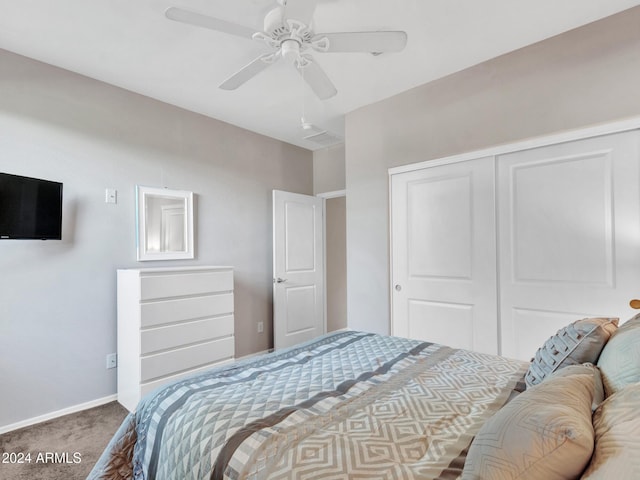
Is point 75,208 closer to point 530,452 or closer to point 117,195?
point 117,195

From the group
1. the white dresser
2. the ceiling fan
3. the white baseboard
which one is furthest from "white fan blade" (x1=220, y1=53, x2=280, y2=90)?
the white baseboard

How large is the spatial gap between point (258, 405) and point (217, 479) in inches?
10.3

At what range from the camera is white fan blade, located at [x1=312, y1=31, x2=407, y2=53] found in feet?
5.11

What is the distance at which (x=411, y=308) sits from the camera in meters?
2.93

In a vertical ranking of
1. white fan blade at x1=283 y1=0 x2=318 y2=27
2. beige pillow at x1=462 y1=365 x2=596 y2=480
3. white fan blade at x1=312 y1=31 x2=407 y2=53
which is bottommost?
beige pillow at x1=462 y1=365 x2=596 y2=480

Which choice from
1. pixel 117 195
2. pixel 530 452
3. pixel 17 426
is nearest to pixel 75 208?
pixel 117 195

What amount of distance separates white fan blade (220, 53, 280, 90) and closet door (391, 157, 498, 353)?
1641 mm

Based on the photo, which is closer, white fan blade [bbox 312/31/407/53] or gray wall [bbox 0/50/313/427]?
white fan blade [bbox 312/31/407/53]

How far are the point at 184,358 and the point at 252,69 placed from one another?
2272 millimetres

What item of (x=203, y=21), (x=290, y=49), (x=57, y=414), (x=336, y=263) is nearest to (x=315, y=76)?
(x=290, y=49)

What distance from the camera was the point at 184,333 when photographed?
272 cm

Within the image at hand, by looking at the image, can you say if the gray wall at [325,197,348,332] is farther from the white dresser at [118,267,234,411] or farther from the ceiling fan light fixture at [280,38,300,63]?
the ceiling fan light fixture at [280,38,300,63]

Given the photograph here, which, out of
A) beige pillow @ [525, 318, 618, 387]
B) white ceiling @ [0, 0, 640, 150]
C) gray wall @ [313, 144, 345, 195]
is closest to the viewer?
beige pillow @ [525, 318, 618, 387]

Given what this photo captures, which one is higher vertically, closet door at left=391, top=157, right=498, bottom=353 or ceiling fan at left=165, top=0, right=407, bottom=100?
ceiling fan at left=165, top=0, right=407, bottom=100
